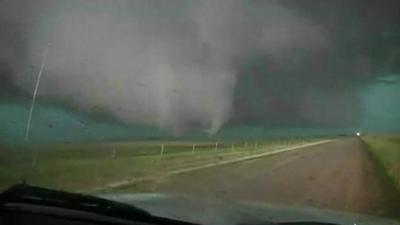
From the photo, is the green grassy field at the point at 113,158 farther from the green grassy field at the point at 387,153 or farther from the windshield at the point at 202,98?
the green grassy field at the point at 387,153

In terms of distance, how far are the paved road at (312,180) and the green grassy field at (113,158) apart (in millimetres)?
37

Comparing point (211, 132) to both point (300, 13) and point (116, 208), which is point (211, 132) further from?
point (116, 208)

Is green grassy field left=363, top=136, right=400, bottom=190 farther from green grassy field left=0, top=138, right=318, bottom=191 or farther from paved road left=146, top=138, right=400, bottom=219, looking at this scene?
green grassy field left=0, top=138, right=318, bottom=191

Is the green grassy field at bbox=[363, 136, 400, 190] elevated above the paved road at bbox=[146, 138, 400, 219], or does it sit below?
above

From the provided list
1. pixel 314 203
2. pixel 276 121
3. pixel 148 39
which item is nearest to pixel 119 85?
pixel 148 39

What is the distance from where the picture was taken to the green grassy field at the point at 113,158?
230 centimetres

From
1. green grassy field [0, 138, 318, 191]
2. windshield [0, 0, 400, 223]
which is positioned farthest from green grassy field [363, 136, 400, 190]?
green grassy field [0, 138, 318, 191]

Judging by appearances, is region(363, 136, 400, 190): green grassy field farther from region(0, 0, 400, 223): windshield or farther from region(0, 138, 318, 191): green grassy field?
region(0, 138, 318, 191): green grassy field

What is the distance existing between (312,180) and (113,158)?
0.55 m

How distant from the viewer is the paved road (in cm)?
230

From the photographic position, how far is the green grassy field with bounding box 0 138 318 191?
230 centimetres

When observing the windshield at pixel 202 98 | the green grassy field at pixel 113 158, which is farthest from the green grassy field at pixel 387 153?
the green grassy field at pixel 113 158

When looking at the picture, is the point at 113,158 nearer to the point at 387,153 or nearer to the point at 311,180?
the point at 311,180

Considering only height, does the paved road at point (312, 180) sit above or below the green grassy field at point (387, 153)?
below
